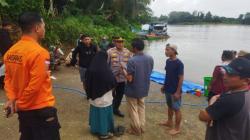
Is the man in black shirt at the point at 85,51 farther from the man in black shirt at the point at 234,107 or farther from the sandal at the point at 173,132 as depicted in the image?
the man in black shirt at the point at 234,107

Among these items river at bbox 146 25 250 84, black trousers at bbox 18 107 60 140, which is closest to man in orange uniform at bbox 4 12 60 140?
black trousers at bbox 18 107 60 140

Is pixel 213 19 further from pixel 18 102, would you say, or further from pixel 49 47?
pixel 18 102

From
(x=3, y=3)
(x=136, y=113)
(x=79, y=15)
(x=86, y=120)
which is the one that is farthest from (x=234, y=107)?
(x=79, y=15)

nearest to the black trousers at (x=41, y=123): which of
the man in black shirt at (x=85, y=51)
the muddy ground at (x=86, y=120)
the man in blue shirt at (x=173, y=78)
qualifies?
the muddy ground at (x=86, y=120)

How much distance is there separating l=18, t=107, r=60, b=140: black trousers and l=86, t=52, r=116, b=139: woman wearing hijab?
1.87 metres

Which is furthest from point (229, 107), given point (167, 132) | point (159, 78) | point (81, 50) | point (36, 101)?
point (159, 78)

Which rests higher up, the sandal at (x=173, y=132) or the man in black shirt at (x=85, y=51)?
the man in black shirt at (x=85, y=51)

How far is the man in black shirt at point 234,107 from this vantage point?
271 cm

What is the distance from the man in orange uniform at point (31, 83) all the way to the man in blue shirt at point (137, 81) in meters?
2.37

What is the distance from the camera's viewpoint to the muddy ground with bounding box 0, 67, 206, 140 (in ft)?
18.8

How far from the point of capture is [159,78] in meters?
11.4

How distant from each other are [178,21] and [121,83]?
125 meters

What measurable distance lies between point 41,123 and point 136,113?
8.59 feet

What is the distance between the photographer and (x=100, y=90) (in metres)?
5.24
